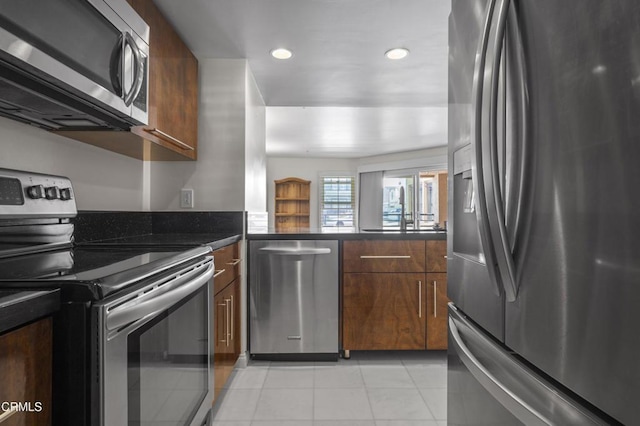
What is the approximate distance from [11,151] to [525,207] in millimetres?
1693

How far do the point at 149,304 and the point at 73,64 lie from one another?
734mm

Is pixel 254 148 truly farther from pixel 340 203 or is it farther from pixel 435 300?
pixel 340 203

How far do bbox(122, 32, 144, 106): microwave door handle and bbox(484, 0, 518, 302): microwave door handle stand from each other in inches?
48.6

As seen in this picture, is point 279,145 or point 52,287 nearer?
point 52,287

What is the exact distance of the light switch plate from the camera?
2557mm

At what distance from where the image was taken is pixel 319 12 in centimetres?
200

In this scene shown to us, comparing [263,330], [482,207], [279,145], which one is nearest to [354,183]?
[279,145]

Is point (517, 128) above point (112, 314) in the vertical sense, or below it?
above

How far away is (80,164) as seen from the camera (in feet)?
5.92

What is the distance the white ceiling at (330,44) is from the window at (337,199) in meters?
3.79

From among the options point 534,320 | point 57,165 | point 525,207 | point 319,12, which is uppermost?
point 319,12

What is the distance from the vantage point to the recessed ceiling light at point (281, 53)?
2457mm

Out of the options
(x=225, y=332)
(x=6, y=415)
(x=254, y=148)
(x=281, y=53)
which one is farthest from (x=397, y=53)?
(x=6, y=415)

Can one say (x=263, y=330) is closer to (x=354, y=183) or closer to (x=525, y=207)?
(x=525, y=207)
